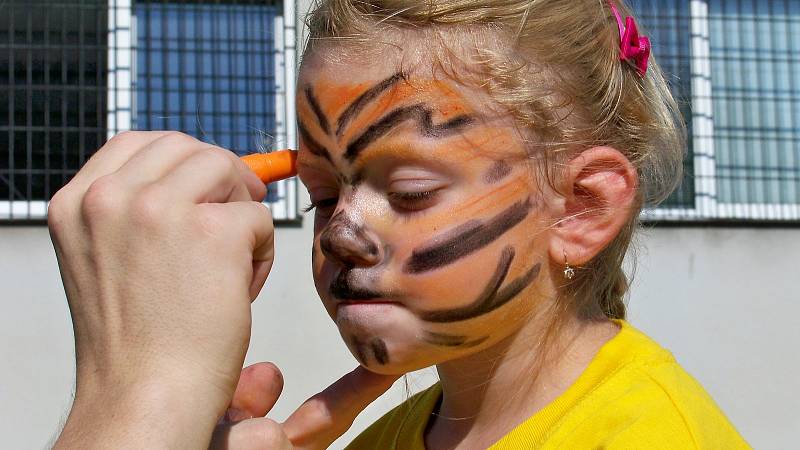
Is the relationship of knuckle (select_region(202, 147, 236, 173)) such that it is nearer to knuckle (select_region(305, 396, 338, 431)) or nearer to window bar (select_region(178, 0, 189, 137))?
knuckle (select_region(305, 396, 338, 431))

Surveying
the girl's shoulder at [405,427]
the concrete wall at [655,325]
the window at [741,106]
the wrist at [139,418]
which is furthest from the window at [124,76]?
the wrist at [139,418]

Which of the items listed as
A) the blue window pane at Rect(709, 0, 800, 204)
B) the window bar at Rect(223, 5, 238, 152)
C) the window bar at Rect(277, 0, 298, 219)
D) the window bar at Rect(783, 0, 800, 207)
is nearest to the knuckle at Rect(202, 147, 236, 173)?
the window bar at Rect(277, 0, 298, 219)

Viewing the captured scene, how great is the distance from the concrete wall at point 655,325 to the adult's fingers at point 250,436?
10.6ft

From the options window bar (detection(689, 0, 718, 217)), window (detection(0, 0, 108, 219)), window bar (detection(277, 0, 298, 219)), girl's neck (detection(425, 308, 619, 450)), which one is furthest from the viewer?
window bar (detection(689, 0, 718, 217))

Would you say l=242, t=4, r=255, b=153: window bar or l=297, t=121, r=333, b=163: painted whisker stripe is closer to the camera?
l=297, t=121, r=333, b=163: painted whisker stripe

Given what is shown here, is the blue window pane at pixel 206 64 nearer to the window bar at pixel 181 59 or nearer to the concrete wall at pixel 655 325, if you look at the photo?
the window bar at pixel 181 59

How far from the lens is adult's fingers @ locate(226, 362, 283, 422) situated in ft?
4.52

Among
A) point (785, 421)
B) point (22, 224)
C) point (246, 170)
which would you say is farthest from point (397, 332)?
point (785, 421)

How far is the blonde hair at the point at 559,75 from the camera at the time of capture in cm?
134

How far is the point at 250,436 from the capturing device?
115 centimetres

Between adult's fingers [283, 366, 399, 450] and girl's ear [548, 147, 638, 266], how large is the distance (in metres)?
0.32

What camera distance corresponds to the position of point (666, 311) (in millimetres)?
4875

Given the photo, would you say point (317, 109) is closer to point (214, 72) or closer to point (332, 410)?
point (332, 410)

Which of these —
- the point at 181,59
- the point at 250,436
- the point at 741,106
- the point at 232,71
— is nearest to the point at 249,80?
the point at 232,71
